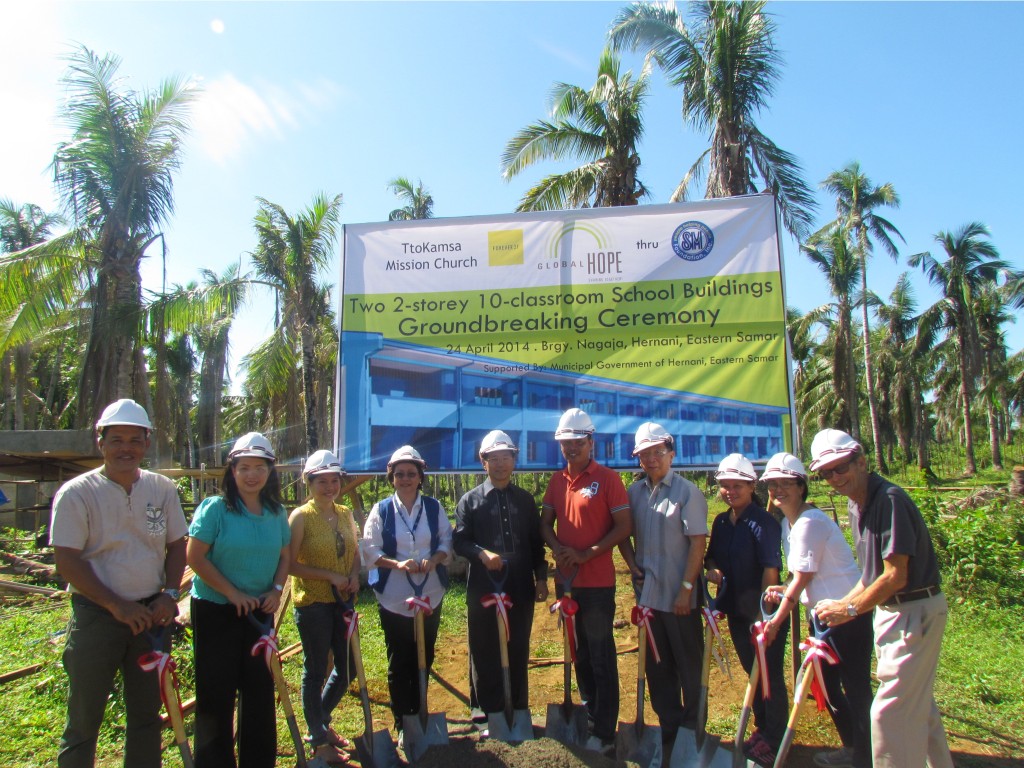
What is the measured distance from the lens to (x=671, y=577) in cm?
388

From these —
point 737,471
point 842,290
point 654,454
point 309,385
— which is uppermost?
point 842,290

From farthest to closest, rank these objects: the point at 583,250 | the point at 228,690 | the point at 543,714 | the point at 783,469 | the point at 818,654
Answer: the point at 583,250 → the point at 543,714 → the point at 783,469 → the point at 228,690 → the point at 818,654

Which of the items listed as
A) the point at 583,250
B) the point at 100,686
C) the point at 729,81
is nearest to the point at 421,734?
the point at 100,686

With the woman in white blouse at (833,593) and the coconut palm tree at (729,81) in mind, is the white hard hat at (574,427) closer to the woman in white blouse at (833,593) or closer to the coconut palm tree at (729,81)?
the woman in white blouse at (833,593)

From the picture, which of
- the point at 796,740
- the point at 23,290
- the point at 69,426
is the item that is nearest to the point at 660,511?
the point at 796,740

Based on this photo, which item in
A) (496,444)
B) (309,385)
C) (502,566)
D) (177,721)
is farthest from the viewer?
(309,385)

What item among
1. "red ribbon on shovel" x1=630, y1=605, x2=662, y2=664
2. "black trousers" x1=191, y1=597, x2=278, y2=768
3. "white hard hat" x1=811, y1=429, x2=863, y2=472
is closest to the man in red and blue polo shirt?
"red ribbon on shovel" x1=630, y1=605, x2=662, y2=664

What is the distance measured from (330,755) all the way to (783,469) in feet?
10.1

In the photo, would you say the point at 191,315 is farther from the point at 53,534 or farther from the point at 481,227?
the point at 53,534

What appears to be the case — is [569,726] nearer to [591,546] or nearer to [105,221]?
[591,546]

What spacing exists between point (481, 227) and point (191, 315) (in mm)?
6724

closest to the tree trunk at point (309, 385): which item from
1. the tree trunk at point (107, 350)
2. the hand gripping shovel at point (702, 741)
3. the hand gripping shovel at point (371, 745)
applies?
the tree trunk at point (107, 350)

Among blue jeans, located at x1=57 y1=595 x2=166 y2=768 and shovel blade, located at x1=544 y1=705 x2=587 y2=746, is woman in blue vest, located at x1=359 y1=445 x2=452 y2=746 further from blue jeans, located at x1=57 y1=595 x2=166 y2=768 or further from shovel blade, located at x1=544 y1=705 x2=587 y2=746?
blue jeans, located at x1=57 y1=595 x2=166 y2=768

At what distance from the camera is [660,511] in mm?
3951
